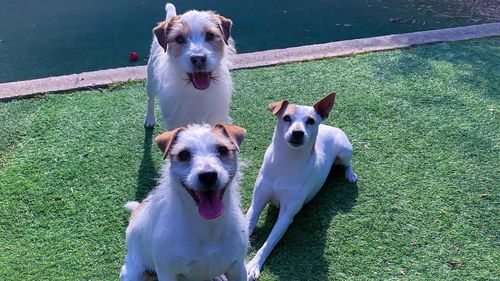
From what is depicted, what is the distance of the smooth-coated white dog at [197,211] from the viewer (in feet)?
8.11

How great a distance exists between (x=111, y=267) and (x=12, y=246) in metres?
0.74

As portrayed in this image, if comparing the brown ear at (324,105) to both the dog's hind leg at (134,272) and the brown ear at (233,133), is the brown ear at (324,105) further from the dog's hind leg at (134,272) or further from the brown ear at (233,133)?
the dog's hind leg at (134,272)

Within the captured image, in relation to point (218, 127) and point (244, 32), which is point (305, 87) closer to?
point (244, 32)

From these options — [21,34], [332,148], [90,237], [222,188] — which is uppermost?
[222,188]

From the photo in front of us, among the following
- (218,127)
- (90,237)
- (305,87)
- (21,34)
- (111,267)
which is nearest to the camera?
(218,127)

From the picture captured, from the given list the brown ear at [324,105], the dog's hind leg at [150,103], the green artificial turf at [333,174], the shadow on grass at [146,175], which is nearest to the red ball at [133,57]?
the green artificial turf at [333,174]

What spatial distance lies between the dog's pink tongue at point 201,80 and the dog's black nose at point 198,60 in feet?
0.41

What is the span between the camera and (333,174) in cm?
422

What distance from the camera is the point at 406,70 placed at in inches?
229

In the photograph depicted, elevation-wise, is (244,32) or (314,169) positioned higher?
(314,169)

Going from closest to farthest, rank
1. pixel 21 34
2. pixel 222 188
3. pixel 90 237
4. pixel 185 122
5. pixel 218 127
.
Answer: pixel 222 188 → pixel 218 127 → pixel 90 237 → pixel 185 122 → pixel 21 34

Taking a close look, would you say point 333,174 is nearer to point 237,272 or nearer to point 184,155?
point 237,272

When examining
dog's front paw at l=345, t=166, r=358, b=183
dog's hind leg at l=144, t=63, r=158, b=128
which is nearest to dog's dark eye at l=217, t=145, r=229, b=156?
dog's front paw at l=345, t=166, r=358, b=183

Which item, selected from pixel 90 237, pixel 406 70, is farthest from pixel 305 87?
pixel 90 237
